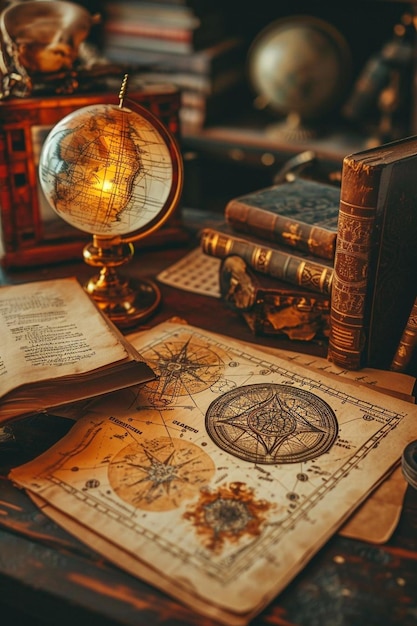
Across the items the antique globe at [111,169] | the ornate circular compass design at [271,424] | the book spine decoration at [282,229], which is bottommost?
the ornate circular compass design at [271,424]

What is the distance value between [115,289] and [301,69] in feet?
5.83

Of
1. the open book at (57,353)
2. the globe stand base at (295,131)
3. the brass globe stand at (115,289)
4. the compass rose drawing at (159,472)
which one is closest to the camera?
the compass rose drawing at (159,472)

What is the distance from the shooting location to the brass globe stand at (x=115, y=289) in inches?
55.2

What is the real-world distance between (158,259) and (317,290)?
51 centimetres

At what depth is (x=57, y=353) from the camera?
45.4 inches

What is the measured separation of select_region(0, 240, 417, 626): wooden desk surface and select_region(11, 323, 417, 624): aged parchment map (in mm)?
18

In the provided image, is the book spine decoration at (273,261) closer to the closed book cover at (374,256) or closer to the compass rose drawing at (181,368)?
the closed book cover at (374,256)

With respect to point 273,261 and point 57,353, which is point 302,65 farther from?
point 57,353

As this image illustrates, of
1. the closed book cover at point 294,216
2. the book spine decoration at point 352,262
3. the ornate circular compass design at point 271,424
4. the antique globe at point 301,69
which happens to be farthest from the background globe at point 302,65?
the ornate circular compass design at point 271,424

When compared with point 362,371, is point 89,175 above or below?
above

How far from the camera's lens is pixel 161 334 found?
135 cm

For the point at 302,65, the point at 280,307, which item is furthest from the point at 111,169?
the point at 302,65

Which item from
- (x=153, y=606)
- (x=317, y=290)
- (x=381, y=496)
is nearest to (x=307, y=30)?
(x=317, y=290)

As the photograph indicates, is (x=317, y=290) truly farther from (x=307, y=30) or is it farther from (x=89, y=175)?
(x=307, y=30)
